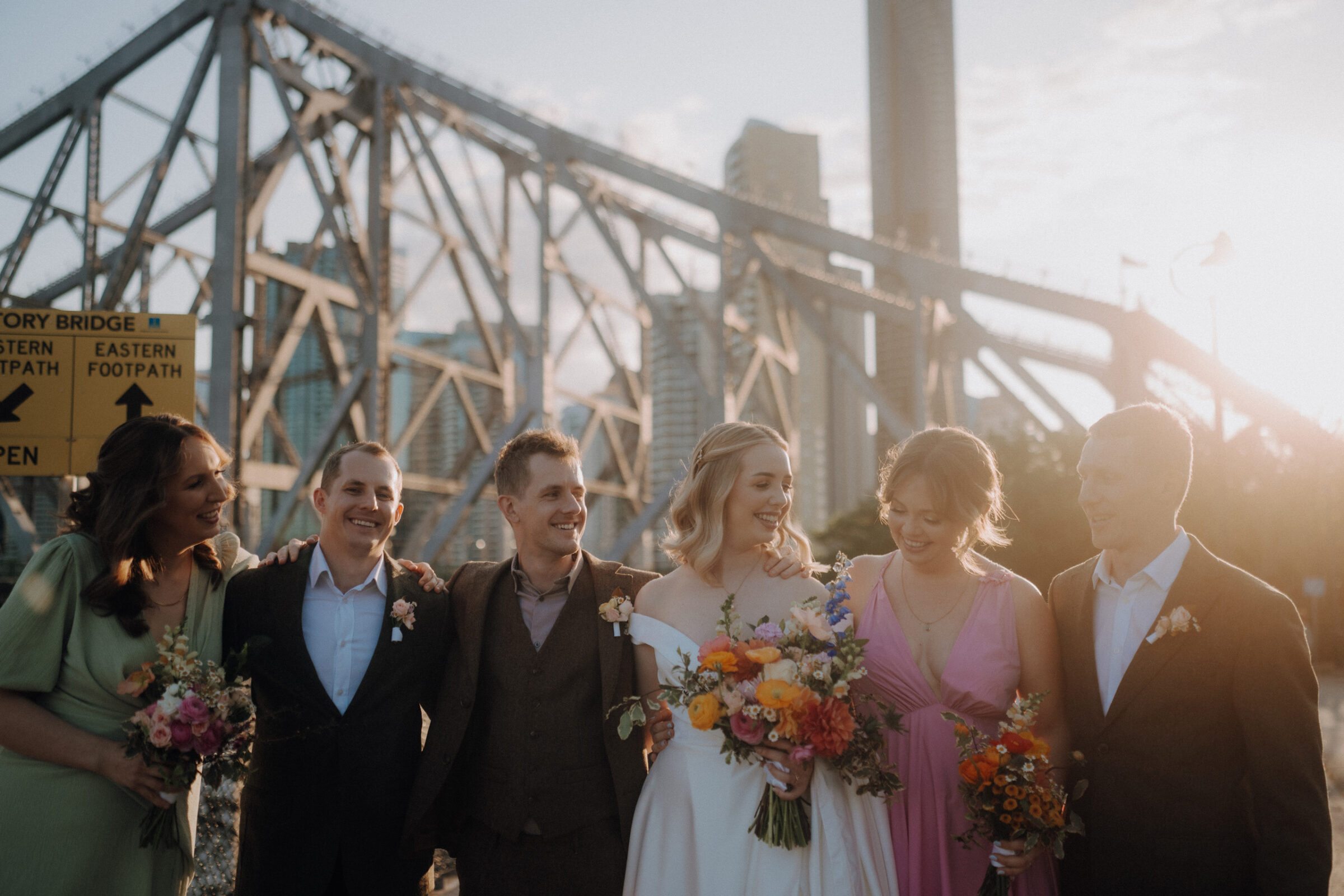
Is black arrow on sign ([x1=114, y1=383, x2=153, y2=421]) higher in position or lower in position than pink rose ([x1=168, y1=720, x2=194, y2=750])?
higher

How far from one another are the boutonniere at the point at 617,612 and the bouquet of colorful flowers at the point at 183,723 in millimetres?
1320

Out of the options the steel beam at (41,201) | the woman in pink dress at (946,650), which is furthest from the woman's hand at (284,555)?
the steel beam at (41,201)

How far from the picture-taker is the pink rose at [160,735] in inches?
115

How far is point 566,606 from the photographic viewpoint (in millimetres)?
3799

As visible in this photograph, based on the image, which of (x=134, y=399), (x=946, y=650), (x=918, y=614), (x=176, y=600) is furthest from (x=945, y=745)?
(x=134, y=399)

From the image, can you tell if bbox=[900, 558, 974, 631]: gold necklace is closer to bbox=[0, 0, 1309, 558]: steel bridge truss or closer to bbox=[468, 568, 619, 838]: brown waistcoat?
bbox=[468, 568, 619, 838]: brown waistcoat

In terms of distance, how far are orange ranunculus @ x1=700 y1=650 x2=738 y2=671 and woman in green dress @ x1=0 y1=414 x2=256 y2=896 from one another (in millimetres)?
1882

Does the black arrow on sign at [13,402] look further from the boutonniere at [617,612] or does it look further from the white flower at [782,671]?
the white flower at [782,671]

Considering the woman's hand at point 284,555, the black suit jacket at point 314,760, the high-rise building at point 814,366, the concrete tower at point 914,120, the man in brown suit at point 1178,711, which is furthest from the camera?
the concrete tower at point 914,120

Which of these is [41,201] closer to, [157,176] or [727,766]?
[157,176]

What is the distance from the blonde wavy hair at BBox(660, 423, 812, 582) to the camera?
3736 mm

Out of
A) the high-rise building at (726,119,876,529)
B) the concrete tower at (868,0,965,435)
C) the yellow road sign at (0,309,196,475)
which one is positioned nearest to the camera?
the yellow road sign at (0,309,196,475)

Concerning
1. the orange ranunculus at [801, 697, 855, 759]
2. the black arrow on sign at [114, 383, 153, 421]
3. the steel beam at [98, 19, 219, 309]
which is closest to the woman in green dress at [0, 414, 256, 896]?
the orange ranunculus at [801, 697, 855, 759]

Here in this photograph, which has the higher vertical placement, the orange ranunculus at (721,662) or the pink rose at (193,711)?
the orange ranunculus at (721,662)
